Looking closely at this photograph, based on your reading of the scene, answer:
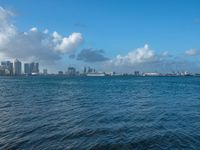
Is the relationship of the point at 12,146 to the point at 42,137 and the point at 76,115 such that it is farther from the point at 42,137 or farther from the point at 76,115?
the point at 76,115

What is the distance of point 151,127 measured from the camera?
3027cm

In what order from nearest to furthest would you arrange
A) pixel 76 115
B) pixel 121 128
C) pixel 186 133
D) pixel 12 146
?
pixel 12 146, pixel 186 133, pixel 121 128, pixel 76 115

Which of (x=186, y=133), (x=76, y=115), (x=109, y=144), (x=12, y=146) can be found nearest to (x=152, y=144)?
(x=109, y=144)

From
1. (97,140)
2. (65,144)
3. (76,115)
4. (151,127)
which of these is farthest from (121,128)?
(76,115)

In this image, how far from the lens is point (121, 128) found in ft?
97.1

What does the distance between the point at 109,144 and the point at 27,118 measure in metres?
15.6

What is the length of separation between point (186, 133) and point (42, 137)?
12.7m

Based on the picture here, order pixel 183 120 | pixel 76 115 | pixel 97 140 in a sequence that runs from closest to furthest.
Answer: pixel 97 140 → pixel 183 120 → pixel 76 115

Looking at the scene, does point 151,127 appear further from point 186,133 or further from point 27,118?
point 27,118

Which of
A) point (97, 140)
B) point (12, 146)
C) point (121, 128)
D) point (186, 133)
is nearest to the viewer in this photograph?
point (12, 146)

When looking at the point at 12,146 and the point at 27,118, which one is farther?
the point at 27,118

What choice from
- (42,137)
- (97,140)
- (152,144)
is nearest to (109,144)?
(97,140)

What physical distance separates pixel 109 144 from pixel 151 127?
814 centimetres

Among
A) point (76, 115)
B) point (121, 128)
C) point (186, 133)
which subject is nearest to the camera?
point (186, 133)
